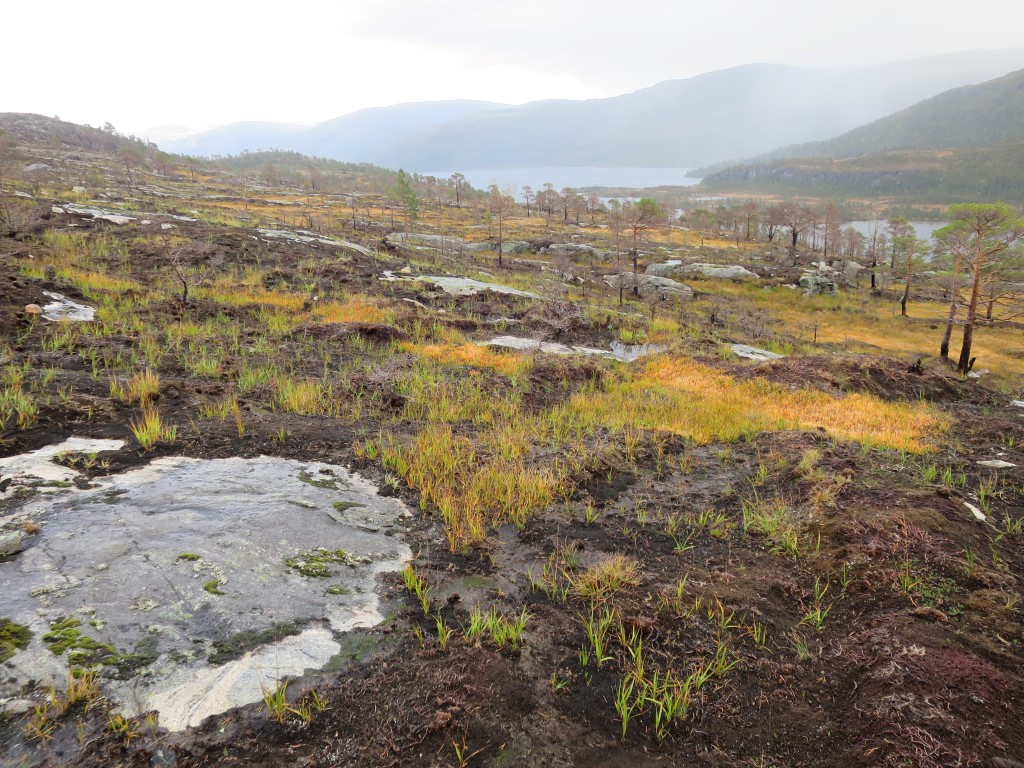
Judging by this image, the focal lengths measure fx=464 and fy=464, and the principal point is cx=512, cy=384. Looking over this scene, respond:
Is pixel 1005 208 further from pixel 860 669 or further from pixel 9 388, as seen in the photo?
pixel 9 388

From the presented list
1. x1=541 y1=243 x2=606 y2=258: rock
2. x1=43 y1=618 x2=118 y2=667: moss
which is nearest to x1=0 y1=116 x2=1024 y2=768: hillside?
x1=43 y1=618 x2=118 y2=667: moss

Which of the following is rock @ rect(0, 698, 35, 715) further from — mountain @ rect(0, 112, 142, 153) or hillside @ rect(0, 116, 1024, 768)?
mountain @ rect(0, 112, 142, 153)

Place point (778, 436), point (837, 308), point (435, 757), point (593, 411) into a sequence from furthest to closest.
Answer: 1. point (837, 308)
2. point (593, 411)
3. point (778, 436)
4. point (435, 757)

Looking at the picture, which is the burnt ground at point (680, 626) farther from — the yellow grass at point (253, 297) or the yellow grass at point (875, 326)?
the yellow grass at point (875, 326)

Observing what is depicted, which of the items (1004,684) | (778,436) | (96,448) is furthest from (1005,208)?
(96,448)

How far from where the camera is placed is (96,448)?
540 centimetres

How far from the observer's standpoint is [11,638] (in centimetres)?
284

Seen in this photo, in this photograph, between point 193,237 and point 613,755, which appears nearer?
point 613,755

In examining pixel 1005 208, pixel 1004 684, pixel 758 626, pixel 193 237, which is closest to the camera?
pixel 1004 684

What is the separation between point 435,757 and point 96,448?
210 inches

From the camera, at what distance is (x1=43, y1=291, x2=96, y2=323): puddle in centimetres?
1100

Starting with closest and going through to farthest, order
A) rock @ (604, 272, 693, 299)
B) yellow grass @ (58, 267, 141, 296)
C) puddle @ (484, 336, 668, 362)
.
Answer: yellow grass @ (58, 267, 141, 296) → puddle @ (484, 336, 668, 362) → rock @ (604, 272, 693, 299)

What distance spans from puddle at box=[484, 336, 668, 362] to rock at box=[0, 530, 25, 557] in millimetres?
12879

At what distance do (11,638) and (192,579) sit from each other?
98 centimetres
